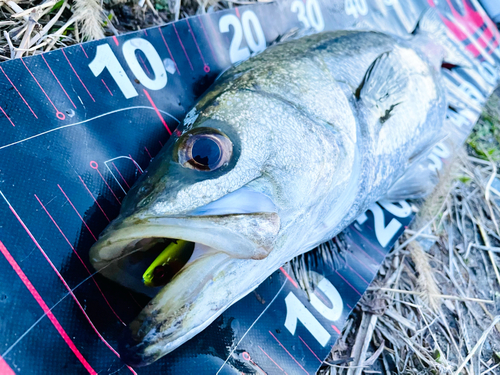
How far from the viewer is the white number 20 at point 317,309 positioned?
1.60 meters

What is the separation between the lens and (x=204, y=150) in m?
1.11

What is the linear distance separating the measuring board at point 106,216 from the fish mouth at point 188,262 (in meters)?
0.18

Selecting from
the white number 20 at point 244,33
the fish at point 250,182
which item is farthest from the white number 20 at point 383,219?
the white number 20 at point 244,33

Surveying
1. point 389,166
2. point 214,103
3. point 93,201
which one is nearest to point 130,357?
point 93,201

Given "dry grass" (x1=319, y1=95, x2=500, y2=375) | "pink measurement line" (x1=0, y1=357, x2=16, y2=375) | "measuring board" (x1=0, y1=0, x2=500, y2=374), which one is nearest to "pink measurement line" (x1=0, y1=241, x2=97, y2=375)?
"measuring board" (x1=0, y1=0, x2=500, y2=374)

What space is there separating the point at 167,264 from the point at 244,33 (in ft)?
4.83

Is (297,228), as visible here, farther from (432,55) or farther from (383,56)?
(432,55)

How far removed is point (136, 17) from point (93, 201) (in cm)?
108

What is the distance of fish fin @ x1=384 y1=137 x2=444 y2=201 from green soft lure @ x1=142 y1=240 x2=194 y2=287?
151 cm

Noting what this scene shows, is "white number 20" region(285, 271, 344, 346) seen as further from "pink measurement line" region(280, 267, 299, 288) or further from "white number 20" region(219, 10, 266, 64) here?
"white number 20" region(219, 10, 266, 64)

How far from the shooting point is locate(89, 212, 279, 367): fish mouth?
951mm

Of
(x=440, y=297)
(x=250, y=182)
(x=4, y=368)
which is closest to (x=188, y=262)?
(x=250, y=182)

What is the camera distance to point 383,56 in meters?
1.76

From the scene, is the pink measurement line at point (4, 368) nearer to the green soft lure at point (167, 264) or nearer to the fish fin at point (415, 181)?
the green soft lure at point (167, 264)
